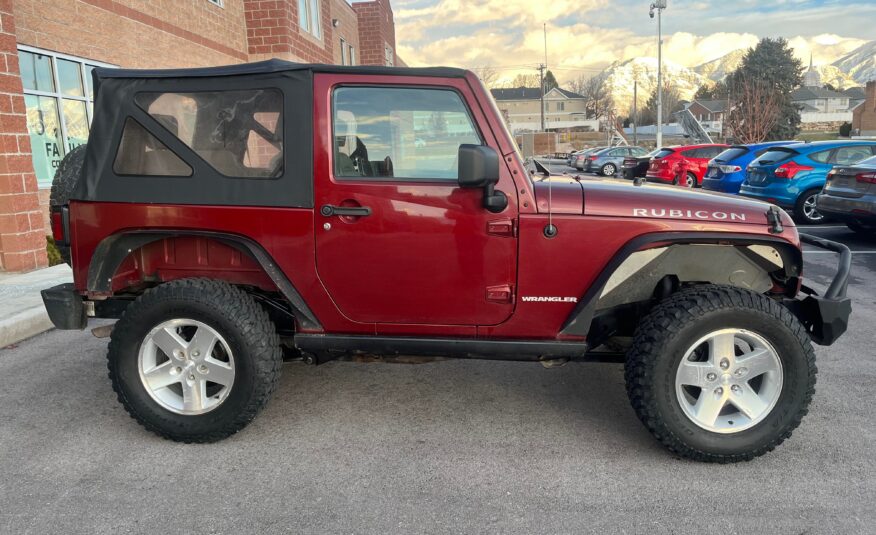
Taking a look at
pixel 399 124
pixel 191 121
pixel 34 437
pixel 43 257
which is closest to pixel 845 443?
pixel 399 124

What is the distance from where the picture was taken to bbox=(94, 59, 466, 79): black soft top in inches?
133

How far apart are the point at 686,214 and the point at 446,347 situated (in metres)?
1.45

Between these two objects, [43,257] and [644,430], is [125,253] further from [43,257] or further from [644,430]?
[43,257]

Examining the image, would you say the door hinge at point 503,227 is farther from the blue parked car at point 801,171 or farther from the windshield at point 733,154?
the windshield at point 733,154

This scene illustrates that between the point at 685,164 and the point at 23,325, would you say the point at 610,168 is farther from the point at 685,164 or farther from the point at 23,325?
the point at 23,325

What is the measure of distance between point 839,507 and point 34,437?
13.9 ft

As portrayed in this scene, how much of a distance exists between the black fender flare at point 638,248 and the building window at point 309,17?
15.8 metres

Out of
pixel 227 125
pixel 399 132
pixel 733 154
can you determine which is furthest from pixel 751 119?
pixel 227 125

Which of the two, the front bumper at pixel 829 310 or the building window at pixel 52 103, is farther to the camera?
the building window at pixel 52 103

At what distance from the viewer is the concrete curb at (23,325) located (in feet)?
18.1

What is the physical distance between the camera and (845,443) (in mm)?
3500

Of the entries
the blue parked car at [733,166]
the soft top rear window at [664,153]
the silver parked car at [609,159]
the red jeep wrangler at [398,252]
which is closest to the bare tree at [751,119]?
the silver parked car at [609,159]

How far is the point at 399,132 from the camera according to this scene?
3432 mm

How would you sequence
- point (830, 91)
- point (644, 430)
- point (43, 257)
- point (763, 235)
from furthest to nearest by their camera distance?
point (830, 91) → point (43, 257) → point (644, 430) → point (763, 235)
